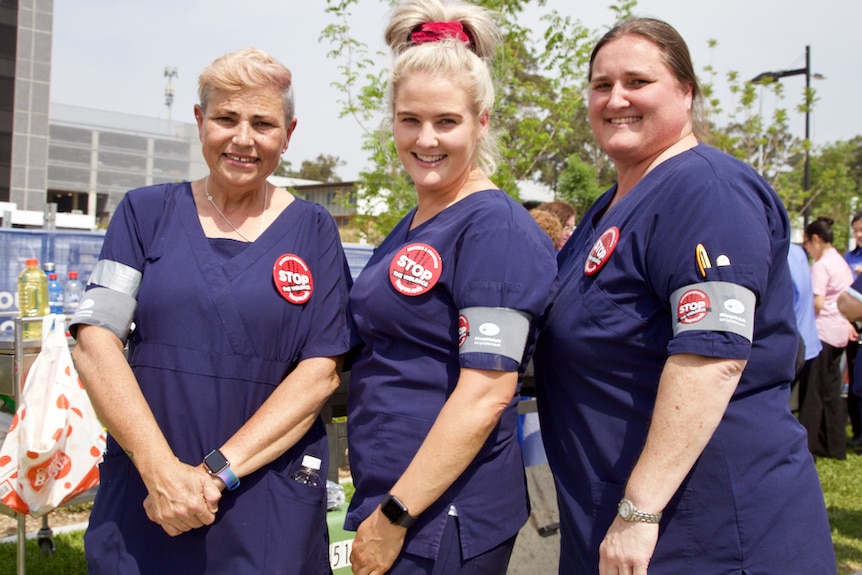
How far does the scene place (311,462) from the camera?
2.17m

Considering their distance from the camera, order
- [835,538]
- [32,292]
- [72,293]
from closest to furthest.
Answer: [32,292] < [835,538] < [72,293]

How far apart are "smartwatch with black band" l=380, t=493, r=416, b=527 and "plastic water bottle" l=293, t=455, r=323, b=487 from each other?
402 mm

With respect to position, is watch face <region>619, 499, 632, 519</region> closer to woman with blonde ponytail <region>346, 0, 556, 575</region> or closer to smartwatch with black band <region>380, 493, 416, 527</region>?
woman with blonde ponytail <region>346, 0, 556, 575</region>

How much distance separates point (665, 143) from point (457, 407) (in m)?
0.83

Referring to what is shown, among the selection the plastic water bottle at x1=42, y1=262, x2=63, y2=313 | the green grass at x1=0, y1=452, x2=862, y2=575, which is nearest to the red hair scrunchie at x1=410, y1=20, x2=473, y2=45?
the plastic water bottle at x1=42, y1=262, x2=63, y2=313

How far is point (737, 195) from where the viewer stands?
164 cm

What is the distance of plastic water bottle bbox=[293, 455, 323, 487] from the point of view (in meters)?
2.15

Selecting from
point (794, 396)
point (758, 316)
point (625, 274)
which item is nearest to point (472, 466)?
point (625, 274)

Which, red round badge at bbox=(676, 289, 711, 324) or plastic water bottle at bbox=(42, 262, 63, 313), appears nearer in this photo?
red round badge at bbox=(676, 289, 711, 324)

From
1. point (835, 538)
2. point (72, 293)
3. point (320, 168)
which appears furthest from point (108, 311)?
point (320, 168)

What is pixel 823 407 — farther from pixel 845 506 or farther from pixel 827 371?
pixel 845 506

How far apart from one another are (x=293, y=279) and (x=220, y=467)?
0.52m

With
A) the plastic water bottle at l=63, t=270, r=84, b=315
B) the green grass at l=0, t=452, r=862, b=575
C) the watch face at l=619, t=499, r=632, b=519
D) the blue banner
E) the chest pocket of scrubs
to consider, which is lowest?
the green grass at l=0, t=452, r=862, b=575

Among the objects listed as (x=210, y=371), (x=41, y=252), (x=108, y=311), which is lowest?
(x=41, y=252)
